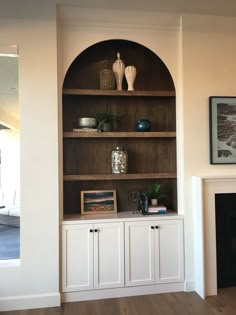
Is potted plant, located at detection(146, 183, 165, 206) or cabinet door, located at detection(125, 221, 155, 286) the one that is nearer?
cabinet door, located at detection(125, 221, 155, 286)

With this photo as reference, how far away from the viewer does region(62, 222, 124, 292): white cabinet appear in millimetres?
3000

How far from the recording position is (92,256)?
9.95 ft

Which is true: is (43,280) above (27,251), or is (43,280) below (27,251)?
below

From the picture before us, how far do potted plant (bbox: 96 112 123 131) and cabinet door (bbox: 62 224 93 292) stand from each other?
3.43 ft

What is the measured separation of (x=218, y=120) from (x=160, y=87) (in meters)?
0.80

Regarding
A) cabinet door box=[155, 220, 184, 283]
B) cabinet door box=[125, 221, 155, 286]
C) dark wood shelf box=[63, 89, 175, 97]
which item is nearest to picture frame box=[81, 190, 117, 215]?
cabinet door box=[125, 221, 155, 286]

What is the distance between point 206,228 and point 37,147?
1905mm

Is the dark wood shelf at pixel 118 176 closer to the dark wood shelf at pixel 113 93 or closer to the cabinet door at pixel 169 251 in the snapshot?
the cabinet door at pixel 169 251

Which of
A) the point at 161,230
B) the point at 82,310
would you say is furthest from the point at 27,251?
the point at 161,230

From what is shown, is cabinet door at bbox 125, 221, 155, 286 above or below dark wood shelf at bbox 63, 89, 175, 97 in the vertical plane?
below

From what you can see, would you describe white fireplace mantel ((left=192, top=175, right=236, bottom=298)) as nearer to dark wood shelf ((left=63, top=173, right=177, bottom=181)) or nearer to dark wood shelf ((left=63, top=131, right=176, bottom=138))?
dark wood shelf ((left=63, top=173, right=177, bottom=181))

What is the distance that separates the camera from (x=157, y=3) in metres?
2.99

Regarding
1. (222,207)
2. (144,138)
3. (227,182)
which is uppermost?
(144,138)

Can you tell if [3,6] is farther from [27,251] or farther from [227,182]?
[227,182]
